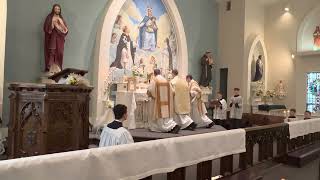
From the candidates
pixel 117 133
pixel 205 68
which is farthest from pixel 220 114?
pixel 117 133

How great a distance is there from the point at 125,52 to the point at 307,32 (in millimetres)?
9805

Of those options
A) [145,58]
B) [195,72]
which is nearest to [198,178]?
[145,58]

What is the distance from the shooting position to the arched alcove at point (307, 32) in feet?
52.8

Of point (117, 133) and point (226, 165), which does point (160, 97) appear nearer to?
point (117, 133)

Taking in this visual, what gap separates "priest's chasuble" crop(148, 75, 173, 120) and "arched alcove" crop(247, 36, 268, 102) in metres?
7.41

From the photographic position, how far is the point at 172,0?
43.4 ft

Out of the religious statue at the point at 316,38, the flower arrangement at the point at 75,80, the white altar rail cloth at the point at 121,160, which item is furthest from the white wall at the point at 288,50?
the white altar rail cloth at the point at 121,160

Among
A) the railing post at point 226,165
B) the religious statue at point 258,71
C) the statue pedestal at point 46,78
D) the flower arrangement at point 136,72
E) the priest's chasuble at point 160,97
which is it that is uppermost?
the religious statue at point 258,71

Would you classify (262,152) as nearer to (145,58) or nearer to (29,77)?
(29,77)

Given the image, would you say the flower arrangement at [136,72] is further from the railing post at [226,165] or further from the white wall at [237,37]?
the railing post at [226,165]

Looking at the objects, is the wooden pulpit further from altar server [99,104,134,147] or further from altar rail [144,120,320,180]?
altar rail [144,120,320,180]

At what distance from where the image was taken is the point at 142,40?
1204 centimetres

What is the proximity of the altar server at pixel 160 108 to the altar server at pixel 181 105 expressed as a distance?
44 cm

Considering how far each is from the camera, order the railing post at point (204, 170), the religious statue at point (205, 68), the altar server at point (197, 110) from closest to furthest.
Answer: the railing post at point (204, 170), the altar server at point (197, 110), the religious statue at point (205, 68)
